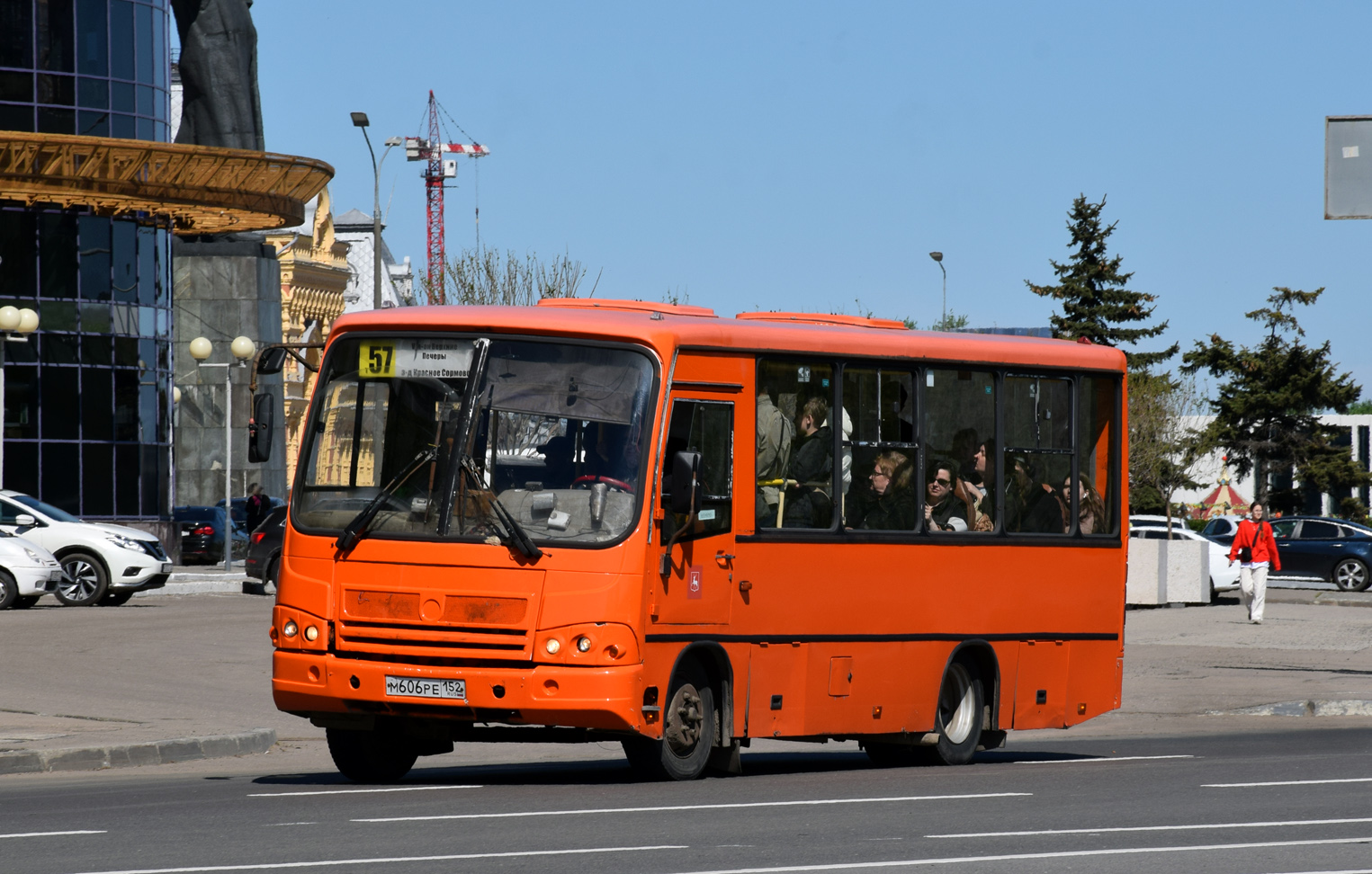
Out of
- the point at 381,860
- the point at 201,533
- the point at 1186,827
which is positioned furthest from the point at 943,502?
the point at 201,533

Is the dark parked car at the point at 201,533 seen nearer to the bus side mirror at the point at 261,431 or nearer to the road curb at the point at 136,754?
the road curb at the point at 136,754

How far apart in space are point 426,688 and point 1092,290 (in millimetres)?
83462

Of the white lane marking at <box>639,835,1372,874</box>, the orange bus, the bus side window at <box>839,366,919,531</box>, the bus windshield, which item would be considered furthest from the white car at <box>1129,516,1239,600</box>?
the white lane marking at <box>639,835,1372,874</box>

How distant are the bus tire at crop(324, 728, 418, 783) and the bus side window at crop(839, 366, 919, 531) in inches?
117

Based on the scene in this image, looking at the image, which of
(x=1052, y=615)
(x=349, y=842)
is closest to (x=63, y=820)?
(x=349, y=842)

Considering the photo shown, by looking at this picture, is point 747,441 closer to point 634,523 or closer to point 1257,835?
point 634,523

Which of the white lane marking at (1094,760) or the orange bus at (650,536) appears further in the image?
the white lane marking at (1094,760)

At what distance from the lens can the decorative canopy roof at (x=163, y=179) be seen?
4662 centimetres

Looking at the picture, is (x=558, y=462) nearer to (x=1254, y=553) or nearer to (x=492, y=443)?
(x=492, y=443)

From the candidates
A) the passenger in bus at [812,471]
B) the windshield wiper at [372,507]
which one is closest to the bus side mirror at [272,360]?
the windshield wiper at [372,507]

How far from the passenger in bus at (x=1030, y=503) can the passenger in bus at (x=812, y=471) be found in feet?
5.98

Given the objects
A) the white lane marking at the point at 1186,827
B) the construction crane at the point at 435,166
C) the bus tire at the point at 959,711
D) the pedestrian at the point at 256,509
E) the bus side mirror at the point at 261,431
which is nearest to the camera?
the white lane marking at the point at 1186,827

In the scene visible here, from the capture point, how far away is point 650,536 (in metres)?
11.8

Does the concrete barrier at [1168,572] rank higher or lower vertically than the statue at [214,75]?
lower
